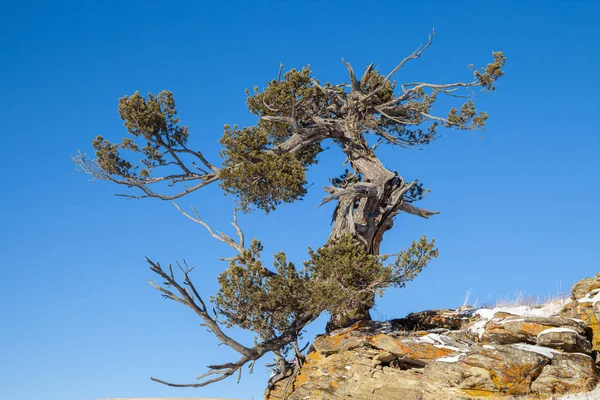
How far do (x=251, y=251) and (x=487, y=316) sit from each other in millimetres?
7415

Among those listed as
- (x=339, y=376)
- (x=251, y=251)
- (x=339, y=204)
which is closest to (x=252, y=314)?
(x=251, y=251)

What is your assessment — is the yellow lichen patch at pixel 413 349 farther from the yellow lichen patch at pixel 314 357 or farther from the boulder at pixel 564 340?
the boulder at pixel 564 340

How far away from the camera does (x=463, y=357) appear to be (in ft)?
55.7

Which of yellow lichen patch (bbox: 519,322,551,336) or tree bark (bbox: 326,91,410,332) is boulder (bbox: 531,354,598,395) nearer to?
yellow lichen patch (bbox: 519,322,551,336)

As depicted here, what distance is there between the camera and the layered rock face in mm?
16156

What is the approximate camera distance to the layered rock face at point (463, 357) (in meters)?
16.2

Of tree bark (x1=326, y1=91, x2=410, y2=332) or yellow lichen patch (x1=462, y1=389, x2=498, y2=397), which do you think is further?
tree bark (x1=326, y1=91, x2=410, y2=332)

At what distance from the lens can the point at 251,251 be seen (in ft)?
63.8

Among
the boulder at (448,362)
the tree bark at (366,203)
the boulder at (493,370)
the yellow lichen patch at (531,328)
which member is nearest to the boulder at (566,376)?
the boulder at (448,362)

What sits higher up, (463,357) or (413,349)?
(413,349)

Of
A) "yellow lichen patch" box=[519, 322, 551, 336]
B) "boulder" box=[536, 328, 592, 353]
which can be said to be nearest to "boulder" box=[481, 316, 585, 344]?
"yellow lichen patch" box=[519, 322, 551, 336]

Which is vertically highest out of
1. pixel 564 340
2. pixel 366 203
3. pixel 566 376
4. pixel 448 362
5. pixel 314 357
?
pixel 366 203

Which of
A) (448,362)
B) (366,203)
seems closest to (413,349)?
(448,362)

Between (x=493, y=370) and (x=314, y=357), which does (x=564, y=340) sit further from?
(x=314, y=357)
